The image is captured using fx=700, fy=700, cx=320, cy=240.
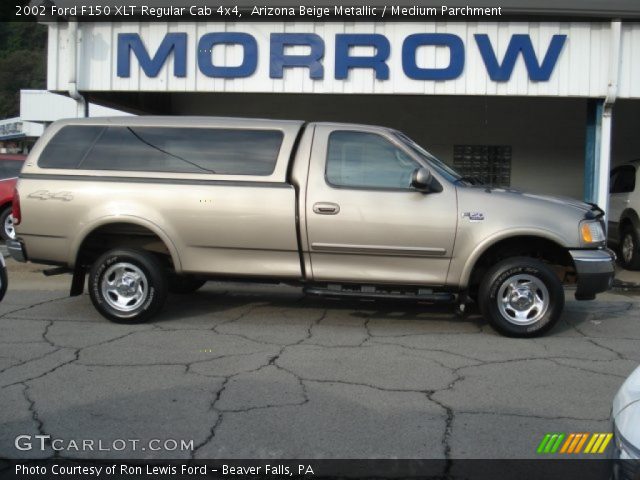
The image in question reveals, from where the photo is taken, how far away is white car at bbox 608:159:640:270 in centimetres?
1074

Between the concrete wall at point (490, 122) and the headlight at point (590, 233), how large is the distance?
26.3 ft

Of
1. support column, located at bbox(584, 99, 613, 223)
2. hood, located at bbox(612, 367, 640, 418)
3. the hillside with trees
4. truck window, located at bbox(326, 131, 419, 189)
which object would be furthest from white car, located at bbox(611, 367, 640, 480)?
the hillside with trees

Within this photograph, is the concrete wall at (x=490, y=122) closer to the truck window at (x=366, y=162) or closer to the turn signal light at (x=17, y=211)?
the truck window at (x=366, y=162)

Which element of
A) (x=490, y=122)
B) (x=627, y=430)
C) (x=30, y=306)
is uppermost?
(x=490, y=122)

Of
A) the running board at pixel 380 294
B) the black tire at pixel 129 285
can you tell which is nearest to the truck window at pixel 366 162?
the running board at pixel 380 294

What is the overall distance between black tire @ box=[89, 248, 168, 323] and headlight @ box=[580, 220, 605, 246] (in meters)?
4.04

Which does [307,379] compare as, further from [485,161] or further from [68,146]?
[485,161]

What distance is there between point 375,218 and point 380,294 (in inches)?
29.1

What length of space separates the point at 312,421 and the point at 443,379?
136 centimetres

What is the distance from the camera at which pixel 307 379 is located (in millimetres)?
5328

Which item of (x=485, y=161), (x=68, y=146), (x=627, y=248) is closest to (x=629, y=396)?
(x=68, y=146)

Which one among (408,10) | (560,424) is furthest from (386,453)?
(408,10)

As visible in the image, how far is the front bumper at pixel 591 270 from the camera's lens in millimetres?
6422

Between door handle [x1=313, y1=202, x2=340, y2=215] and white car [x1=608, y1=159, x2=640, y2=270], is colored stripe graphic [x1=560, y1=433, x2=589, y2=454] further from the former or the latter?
white car [x1=608, y1=159, x2=640, y2=270]
